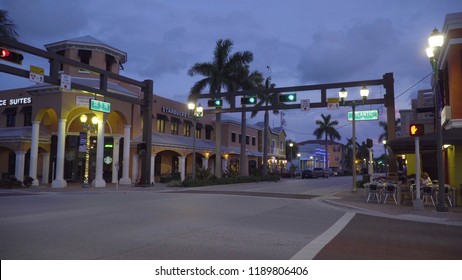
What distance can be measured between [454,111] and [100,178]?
78.2 feet

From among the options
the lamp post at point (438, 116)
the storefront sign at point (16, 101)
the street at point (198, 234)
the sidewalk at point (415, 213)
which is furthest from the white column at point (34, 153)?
the lamp post at point (438, 116)

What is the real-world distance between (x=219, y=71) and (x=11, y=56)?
21.5 metres

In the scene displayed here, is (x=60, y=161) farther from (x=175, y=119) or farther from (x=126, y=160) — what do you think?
(x=175, y=119)

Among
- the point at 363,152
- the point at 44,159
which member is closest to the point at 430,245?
the point at 44,159

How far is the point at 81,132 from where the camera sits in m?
28.0

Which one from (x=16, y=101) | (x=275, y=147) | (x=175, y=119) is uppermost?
(x=16, y=101)

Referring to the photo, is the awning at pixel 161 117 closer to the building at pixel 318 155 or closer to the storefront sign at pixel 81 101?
the storefront sign at pixel 81 101

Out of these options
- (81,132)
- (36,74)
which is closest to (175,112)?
(81,132)

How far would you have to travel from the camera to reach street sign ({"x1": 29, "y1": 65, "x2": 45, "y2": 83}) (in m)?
19.1

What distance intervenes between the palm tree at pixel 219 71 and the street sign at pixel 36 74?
1810cm

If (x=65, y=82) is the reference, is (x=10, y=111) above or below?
above

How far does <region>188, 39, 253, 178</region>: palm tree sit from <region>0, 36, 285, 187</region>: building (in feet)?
12.5

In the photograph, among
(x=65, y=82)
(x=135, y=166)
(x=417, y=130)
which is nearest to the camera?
(x=417, y=130)

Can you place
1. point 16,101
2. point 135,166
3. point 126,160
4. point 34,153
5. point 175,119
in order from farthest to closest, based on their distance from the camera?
point 175,119
point 135,166
point 16,101
point 126,160
point 34,153
